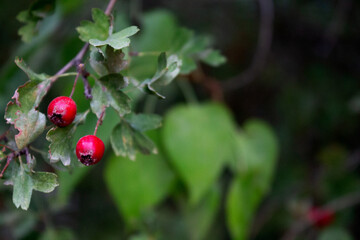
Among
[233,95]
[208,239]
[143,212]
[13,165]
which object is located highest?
[13,165]

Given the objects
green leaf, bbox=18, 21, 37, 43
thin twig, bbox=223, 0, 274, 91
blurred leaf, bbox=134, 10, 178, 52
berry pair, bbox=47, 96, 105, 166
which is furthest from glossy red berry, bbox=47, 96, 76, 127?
thin twig, bbox=223, 0, 274, 91

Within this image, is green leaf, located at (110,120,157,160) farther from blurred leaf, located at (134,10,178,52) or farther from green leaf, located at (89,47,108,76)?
blurred leaf, located at (134,10,178,52)

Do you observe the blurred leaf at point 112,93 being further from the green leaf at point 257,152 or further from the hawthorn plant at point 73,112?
the green leaf at point 257,152

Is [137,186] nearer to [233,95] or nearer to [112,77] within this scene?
[112,77]

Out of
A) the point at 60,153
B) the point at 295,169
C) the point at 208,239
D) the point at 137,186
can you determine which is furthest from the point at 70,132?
the point at 295,169

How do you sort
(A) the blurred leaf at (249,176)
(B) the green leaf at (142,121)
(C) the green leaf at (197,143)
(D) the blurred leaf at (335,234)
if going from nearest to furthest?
1. (B) the green leaf at (142,121)
2. (C) the green leaf at (197,143)
3. (A) the blurred leaf at (249,176)
4. (D) the blurred leaf at (335,234)

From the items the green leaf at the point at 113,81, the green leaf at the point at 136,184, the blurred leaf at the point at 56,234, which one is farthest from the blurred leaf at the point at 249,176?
the green leaf at the point at 113,81
